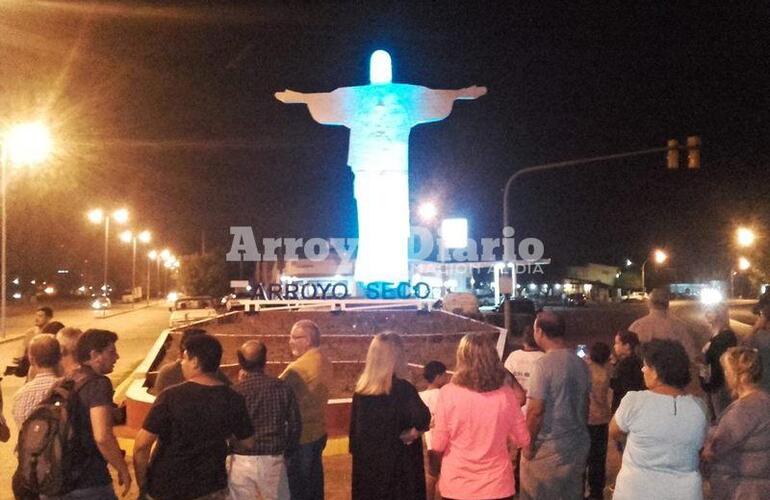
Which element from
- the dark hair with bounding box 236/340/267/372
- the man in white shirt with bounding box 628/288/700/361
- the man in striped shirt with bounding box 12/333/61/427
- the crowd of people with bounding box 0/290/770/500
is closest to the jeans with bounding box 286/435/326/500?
the crowd of people with bounding box 0/290/770/500

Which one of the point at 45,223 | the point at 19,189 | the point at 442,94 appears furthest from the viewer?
the point at 45,223

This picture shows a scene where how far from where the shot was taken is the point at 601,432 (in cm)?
762

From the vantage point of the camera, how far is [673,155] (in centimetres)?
2011

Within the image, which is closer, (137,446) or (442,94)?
(137,446)

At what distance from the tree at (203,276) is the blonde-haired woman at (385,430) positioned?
61333mm

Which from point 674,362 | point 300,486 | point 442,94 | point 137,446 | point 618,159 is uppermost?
point 442,94

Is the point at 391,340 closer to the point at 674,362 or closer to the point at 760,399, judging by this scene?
the point at 674,362

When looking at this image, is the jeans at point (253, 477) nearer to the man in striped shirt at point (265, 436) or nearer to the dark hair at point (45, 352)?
the man in striped shirt at point (265, 436)

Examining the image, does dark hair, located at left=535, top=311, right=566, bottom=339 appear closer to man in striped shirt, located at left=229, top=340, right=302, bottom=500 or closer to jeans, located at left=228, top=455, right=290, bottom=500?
man in striped shirt, located at left=229, top=340, right=302, bottom=500

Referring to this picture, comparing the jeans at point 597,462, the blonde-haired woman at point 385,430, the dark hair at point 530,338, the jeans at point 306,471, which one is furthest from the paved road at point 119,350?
the jeans at point 597,462

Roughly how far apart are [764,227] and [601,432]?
42.2 metres

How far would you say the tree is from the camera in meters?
65.6

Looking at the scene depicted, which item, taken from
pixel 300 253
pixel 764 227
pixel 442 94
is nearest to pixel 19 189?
pixel 300 253

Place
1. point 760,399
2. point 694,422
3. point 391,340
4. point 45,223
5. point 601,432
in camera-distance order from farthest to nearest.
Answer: point 45,223
point 601,432
point 391,340
point 760,399
point 694,422
